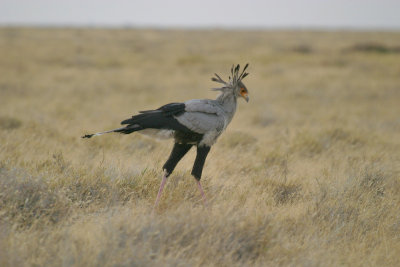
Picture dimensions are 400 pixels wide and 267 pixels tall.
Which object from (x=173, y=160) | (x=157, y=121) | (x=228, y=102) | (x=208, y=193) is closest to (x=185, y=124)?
(x=157, y=121)

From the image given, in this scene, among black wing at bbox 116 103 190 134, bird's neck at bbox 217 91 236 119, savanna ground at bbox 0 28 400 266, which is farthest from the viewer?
bird's neck at bbox 217 91 236 119

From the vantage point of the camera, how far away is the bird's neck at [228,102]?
14.3ft

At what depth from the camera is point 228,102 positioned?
437 centimetres

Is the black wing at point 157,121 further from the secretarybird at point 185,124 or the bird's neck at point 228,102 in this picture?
the bird's neck at point 228,102

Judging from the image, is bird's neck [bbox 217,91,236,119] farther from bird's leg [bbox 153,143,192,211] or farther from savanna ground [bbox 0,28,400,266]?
savanna ground [bbox 0,28,400,266]

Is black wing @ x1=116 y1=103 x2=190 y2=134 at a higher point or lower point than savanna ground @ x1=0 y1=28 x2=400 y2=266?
higher

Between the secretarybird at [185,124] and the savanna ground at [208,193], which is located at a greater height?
the secretarybird at [185,124]

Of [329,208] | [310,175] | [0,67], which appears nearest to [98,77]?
[0,67]

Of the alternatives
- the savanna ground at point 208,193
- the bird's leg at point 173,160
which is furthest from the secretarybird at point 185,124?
the savanna ground at point 208,193

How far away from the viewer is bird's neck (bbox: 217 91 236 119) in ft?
14.3

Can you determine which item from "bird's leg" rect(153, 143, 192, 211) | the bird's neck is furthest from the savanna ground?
the bird's neck

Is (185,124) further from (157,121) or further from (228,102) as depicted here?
(228,102)

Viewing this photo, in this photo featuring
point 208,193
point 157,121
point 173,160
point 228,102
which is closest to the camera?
point 157,121

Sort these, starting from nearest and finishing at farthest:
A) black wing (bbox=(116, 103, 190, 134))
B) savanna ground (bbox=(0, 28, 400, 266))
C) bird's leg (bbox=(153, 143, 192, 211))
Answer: savanna ground (bbox=(0, 28, 400, 266)), black wing (bbox=(116, 103, 190, 134)), bird's leg (bbox=(153, 143, 192, 211))
